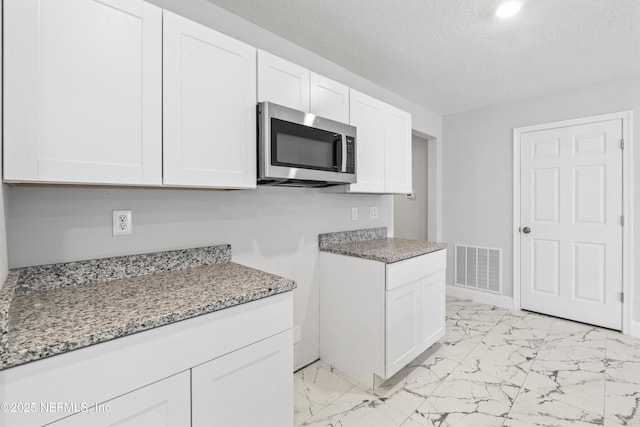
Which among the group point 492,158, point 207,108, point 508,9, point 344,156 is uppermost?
point 508,9

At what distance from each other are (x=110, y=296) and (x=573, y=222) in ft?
12.6

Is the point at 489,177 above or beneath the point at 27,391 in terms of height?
above

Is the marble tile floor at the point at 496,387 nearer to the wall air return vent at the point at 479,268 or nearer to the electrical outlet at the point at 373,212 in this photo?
the wall air return vent at the point at 479,268

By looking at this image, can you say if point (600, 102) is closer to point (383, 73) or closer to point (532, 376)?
point (383, 73)

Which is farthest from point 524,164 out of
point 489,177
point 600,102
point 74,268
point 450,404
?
point 74,268

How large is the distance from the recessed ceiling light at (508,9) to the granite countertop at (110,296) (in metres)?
1.95

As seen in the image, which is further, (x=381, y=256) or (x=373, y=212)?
(x=373, y=212)

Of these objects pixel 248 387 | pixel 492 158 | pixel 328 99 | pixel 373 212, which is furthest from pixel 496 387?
pixel 492 158

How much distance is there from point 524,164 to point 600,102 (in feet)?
2.65

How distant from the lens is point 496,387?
2.04 metres

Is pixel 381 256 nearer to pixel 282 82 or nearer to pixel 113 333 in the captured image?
pixel 282 82

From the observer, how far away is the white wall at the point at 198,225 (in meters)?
1.25

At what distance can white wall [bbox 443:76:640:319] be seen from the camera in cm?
296

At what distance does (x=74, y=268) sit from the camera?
51.1 inches
